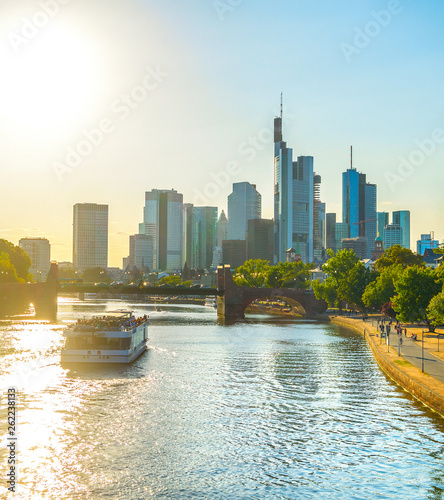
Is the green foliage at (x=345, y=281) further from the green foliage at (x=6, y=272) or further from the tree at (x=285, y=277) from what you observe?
the green foliage at (x=6, y=272)

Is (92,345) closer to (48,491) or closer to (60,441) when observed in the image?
(60,441)

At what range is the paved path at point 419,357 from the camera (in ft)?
169

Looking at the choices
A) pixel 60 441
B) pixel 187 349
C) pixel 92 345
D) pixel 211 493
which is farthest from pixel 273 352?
→ pixel 211 493

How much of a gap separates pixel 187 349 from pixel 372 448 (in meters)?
45.8

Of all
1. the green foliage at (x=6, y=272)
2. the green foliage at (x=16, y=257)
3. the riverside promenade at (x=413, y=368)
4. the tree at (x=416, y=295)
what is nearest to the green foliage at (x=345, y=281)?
the tree at (x=416, y=295)

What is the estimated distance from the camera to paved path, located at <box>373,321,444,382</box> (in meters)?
51.5

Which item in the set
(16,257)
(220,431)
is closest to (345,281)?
(16,257)

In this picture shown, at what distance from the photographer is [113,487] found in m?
28.6

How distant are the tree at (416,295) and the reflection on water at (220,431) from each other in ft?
76.7

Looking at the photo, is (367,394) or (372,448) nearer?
(372,448)

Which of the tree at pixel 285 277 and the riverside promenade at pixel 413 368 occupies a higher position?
the tree at pixel 285 277

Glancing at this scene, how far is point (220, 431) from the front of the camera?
37844 millimetres

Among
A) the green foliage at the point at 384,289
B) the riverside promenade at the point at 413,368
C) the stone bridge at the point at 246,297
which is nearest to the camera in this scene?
the riverside promenade at the point at 413,368

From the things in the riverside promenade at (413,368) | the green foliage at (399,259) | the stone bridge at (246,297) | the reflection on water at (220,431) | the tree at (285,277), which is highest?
the green foliage at (399,259)
